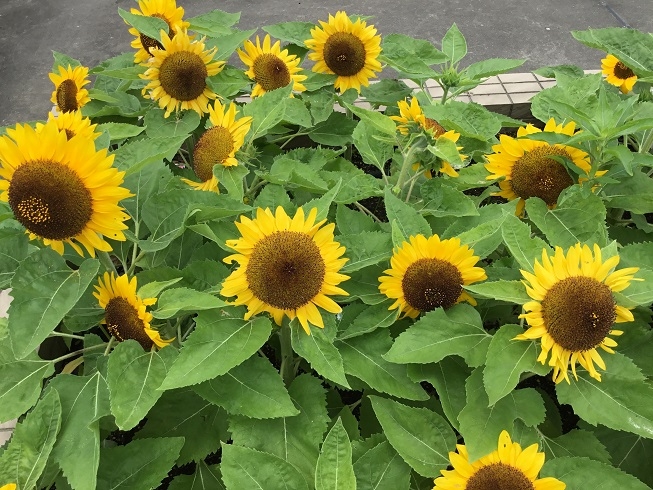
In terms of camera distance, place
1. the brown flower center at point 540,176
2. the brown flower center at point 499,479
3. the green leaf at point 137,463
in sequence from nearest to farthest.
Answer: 1. the brown flower center at point 499,479
2. the green leaf at point 137,463
3. the brown flower center at point 540,176

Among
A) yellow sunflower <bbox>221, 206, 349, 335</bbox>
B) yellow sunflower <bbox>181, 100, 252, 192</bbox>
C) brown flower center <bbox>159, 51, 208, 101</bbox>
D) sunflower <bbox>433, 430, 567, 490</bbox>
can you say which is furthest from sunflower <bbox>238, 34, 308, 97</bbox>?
sunflower <bbox>433, 430, 567, 490</bbox>

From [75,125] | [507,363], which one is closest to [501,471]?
[507,363]

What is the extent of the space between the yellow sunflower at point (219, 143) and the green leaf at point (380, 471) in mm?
483

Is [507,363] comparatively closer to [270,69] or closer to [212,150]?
[212,150]

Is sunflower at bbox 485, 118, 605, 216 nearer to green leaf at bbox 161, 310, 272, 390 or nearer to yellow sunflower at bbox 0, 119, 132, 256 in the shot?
green leaf at bbox 161, 310, 272, 390

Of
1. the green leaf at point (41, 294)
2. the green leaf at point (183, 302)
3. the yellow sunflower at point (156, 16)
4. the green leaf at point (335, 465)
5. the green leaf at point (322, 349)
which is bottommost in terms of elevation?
the green leaf at point (335, 465)

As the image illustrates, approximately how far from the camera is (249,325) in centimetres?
79

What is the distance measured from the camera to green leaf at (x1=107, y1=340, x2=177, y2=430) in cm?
73

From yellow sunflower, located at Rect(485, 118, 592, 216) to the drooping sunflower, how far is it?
0.58 m

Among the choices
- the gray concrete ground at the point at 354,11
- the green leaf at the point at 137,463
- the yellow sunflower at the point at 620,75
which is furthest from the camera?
the gray concrete ground at the point at 354,11

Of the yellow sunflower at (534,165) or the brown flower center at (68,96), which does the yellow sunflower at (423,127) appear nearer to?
the yellow sunflower at (534,165)

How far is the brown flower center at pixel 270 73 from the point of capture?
1.25 m

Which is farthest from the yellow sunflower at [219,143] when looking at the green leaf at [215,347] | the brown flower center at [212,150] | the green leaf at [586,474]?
the green leaf at [586,474]

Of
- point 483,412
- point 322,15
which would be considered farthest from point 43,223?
point 322,15
